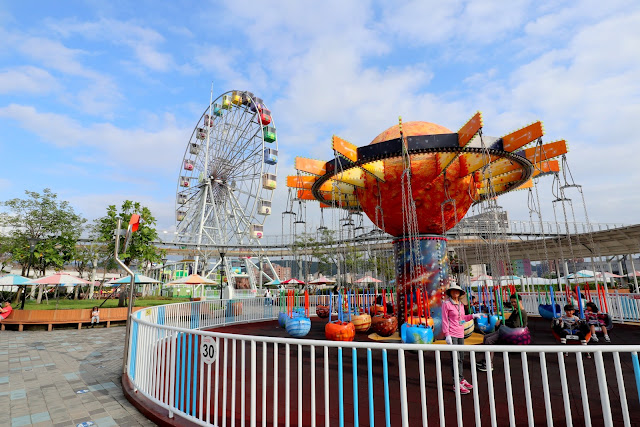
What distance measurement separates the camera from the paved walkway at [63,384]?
→ 4.77m

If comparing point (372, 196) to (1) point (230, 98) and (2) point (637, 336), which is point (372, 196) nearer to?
(2) point (637, 336)

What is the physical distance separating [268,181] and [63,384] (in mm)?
27195

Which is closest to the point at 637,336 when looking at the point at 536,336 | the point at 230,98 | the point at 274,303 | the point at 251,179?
the point at 536,336

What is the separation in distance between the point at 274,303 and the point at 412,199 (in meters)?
10.5

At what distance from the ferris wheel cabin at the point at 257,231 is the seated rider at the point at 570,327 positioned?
29.4 metres

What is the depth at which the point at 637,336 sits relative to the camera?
31.8 feet

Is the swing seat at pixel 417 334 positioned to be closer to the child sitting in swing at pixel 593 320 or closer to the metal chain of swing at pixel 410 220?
the metal chain of swing at pixel 410 220

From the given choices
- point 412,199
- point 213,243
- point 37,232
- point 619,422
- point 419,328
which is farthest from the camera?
point 213,243

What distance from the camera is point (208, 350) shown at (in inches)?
165

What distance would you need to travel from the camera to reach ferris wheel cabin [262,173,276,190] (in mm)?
32625

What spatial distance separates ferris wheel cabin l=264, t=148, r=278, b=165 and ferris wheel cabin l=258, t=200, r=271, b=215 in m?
3.88

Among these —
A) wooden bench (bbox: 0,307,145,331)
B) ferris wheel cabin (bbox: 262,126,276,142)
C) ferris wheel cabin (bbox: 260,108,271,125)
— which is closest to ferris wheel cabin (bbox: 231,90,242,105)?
ferris wheel cabin (bbox: 260,108,271,125)

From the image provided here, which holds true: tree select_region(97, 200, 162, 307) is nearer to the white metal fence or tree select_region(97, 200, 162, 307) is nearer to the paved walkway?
the paved walkway

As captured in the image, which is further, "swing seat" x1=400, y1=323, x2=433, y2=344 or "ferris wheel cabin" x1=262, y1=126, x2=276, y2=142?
"ferris wheel cabin" x1=262, y1=126, x2=276, y2=142
